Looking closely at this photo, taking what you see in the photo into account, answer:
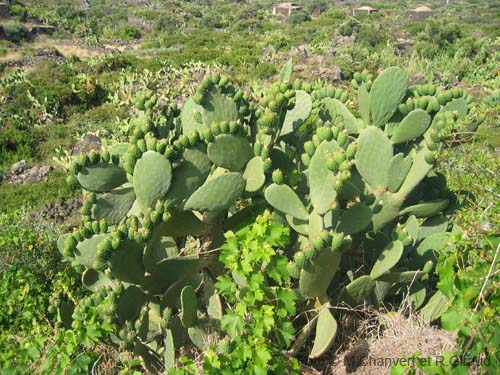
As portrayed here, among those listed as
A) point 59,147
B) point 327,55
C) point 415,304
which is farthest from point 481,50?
point 415,304

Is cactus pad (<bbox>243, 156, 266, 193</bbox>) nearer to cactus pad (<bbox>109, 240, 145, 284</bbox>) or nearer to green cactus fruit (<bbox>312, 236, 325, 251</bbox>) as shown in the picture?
green cactus fruit (<bbox>312, 236, 325, 251</bbox>)

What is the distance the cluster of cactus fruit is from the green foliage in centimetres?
12

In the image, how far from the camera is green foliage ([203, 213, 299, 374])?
1844 millimetres

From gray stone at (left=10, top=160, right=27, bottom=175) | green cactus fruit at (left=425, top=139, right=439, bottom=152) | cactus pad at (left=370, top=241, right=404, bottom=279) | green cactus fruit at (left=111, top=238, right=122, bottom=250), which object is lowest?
gray stone at (left=10, top=160, right=27, bottom=175)

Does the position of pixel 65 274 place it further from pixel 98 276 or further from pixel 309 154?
pixel 309 154

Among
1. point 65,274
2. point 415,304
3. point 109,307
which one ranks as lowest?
point 65,274

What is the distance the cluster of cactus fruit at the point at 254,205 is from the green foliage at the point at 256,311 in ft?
0.39

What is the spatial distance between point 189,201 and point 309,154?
591 millimetres

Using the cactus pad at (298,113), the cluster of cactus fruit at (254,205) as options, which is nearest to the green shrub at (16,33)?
the cluster of cactus fruit at (254,205)

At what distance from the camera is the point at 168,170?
2125 millimetres

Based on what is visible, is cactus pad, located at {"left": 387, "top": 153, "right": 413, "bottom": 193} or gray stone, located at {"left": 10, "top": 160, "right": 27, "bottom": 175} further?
gray stone, located at {"left": 10, "top": 160, "right": 27, "bottom": 175}

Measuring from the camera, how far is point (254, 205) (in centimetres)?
253

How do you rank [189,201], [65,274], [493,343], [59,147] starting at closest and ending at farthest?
[493,343] < [189,201] < [65,274] < [59,147]

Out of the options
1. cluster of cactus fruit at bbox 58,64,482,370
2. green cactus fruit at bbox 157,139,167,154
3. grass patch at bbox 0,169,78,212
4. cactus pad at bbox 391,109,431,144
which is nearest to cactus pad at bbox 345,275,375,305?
cluster of cactus fruit at bbox 58,64,482,370
